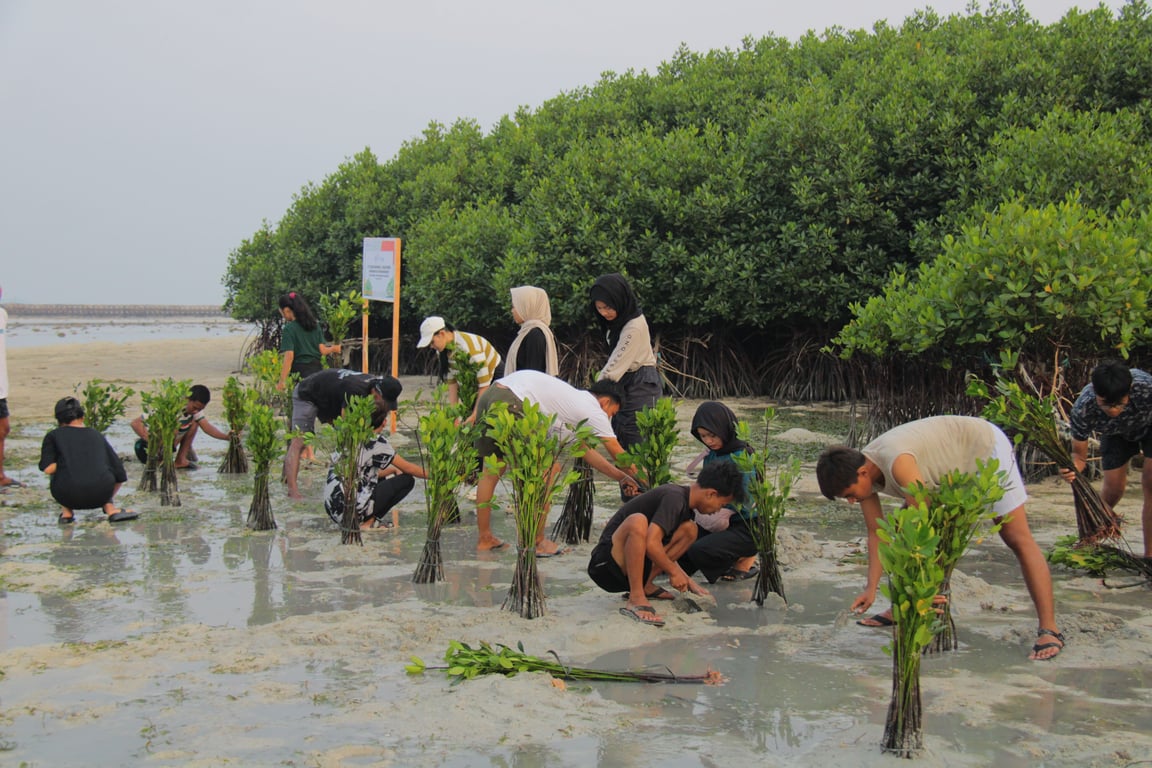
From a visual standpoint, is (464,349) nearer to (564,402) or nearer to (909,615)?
(564,402)

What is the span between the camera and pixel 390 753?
3793mm

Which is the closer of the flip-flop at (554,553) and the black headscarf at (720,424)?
the black headscarf at (720,424)

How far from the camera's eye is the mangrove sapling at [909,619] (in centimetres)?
375

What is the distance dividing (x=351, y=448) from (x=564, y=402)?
5.06 ft

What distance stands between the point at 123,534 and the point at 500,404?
321cm

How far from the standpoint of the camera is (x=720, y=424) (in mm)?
5965

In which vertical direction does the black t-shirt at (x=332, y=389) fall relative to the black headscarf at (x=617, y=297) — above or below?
below

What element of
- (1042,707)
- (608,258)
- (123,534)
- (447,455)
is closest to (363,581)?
(447,455)

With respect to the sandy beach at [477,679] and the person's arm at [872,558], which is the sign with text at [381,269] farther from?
the person's arm at [872,558]

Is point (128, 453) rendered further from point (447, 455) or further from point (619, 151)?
point (619, 151)

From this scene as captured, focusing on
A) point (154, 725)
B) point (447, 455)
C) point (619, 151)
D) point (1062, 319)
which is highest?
point (619, 151)

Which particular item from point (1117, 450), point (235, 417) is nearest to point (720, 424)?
point (1117, 450)

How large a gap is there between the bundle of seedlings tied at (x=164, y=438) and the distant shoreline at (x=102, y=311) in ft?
160

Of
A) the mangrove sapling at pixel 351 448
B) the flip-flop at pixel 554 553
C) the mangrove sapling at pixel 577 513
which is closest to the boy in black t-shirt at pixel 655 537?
the flip-flop at pixel 554 553
